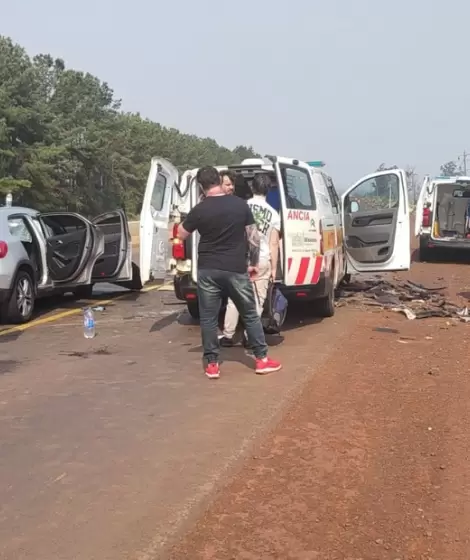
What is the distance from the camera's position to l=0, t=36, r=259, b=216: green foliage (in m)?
40.2

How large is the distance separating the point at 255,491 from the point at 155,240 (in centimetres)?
506

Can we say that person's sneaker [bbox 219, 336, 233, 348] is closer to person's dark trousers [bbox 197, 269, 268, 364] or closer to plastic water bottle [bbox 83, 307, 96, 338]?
person's dark trousers [bbox 197, 269, 268, 364]

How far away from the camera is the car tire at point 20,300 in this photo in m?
9.44

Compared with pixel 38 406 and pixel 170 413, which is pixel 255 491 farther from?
pixel 38 406

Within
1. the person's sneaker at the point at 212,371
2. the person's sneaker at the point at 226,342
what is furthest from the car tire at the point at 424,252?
the person's sneaker at the point at 212,371

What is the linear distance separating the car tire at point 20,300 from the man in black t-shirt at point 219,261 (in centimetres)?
386

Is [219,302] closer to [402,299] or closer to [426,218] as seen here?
[402,299]

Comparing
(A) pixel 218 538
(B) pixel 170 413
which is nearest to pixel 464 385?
(B) pixel 170 413

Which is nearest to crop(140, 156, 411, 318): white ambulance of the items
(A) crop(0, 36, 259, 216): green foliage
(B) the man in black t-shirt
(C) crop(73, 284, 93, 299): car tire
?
(B) the man in black t-shirt

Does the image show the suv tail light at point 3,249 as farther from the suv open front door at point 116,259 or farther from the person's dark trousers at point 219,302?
the person's dark trousers at point 219,302

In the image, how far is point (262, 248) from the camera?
7324 millimetres

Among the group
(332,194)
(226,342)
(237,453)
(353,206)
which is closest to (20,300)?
(226,342)

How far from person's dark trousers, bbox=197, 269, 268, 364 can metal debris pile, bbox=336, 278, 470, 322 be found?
12.1ft

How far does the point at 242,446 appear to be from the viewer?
467cm
